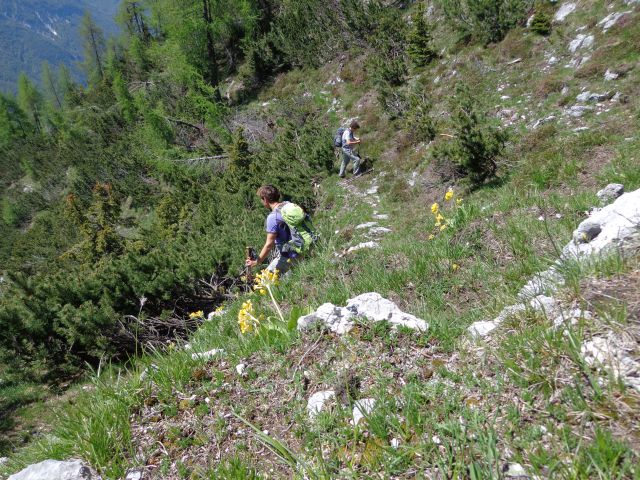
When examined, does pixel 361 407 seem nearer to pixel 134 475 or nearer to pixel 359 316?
pixel 359 316

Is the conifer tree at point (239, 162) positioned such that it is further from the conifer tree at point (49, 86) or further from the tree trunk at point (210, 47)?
the conifer tree at point (49, 86)

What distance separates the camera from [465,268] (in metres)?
4.17

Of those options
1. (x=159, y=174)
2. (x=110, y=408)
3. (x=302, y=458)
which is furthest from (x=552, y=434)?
(x=159, y=174)

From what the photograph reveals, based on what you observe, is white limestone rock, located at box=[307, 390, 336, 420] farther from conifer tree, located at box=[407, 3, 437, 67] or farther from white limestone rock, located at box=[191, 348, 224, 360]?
conifer tree, located at box=[407, 3, 437, 67]

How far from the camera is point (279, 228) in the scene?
19.4 ft

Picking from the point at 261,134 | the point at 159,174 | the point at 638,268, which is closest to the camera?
the point at 638,268

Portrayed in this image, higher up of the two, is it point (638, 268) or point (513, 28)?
point (513, 28)

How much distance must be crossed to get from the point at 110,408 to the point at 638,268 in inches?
134

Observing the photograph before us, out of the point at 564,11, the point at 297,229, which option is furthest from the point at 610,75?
the point at 297,229

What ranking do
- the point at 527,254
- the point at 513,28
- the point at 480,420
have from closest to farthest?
the point at 480,420 → the point at 527,254 → the point at 513,28

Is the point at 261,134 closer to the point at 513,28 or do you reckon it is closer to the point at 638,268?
the point at 513,28

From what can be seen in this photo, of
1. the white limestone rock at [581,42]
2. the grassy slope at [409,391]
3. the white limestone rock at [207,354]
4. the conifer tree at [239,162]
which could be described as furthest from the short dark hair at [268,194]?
the white limestone rock at [581,42]

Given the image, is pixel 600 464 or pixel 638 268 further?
pixel 638 268

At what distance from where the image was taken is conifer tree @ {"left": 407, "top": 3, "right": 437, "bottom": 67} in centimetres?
1633
